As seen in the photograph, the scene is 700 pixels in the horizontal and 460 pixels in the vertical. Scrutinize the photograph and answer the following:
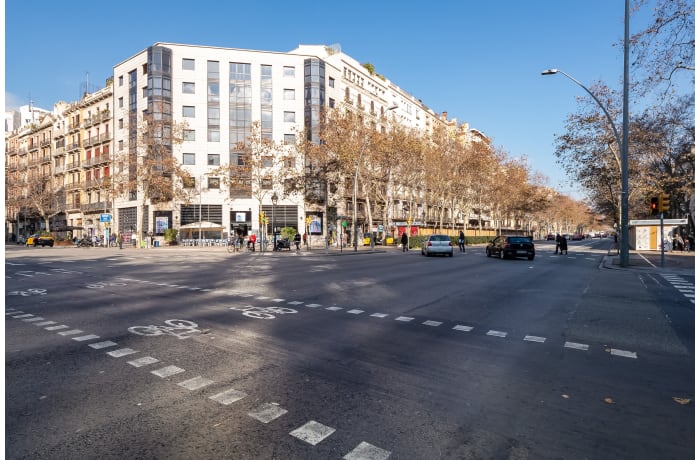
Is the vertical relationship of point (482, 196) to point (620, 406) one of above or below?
above

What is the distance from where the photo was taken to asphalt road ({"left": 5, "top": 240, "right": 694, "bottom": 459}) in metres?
3.01

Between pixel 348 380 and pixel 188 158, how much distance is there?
48846 mm

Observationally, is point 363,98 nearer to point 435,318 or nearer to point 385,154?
point 385,154

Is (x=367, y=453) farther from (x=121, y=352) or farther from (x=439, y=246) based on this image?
(x=439, y=246)

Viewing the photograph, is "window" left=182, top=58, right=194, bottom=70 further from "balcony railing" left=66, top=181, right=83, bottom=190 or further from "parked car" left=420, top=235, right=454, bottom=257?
"parked car" left=420, top=235, right=454, bottom=257

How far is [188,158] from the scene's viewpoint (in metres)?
48.2

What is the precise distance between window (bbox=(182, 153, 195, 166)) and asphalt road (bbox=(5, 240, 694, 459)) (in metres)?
42.0

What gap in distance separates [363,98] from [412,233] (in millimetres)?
25027

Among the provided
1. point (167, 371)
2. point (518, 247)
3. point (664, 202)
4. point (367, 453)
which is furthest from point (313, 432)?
point (518, 247)

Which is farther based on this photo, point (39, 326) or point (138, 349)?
point (39, 326)

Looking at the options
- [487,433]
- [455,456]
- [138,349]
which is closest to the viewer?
[455,456]

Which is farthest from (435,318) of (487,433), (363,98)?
(363,98)

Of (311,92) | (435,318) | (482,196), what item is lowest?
(435,318)

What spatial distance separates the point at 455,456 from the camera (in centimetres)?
284
